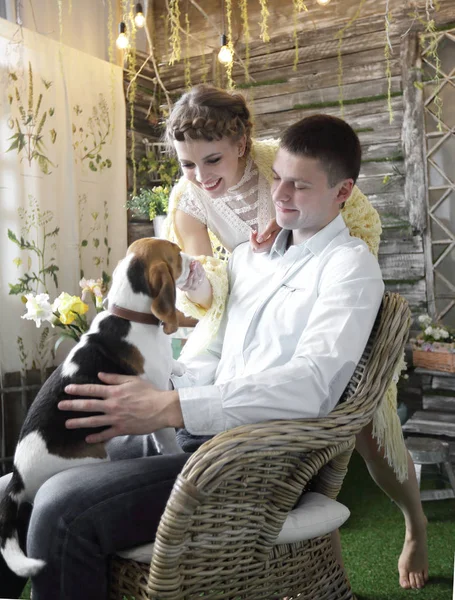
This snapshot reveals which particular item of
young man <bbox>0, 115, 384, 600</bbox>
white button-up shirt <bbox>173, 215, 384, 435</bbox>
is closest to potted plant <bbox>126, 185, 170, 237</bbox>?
white button-up shirt <bbox>173, 215, 384, 435</bbox>

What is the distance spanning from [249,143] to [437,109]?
228cm

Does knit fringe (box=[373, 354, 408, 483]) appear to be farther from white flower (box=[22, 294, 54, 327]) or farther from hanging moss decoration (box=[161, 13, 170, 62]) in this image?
hanging moss decoration (box=[161, 13, 170, 62])

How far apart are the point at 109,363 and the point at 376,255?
0.94m

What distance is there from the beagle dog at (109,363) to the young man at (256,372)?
1.9 inches

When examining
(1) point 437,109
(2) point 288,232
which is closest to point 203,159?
(2) point 288,232

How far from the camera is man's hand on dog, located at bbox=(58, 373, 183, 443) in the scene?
1.29 meters

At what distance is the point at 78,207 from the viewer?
388 centimetres

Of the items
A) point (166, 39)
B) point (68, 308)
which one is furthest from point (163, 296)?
point (166, 39)

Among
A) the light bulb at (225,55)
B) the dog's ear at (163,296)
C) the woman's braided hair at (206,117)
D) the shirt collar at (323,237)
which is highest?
the light bulb at (225,55)

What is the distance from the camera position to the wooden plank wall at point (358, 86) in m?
4.01

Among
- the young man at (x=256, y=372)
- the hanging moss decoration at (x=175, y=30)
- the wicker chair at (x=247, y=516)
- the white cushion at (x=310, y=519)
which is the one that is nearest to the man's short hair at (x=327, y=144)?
the young man at (x=256, y=372)

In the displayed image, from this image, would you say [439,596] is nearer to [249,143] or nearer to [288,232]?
[288,232]

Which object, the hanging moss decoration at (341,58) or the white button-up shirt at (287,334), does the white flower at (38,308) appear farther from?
the hanging moss decoration at (341,58)

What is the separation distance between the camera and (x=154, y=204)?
4.07 metres
